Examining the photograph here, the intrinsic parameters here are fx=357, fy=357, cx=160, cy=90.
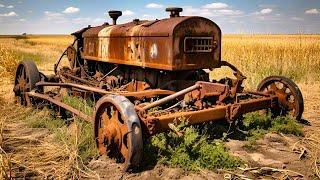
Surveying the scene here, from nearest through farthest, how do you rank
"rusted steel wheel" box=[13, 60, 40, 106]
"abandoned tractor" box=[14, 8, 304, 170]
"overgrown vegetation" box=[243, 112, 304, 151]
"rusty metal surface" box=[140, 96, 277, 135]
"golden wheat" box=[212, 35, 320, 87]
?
"rusty metal surface" box=[140, 96, 277, 135] < "abandoned tractor" box=[14, 8, 304, 170] < "overgrown vegetation" box=[243, 112, 304, 151] < "rusted steel wheel" box=[13, 60, 40, 106] < "golden wheat" box=[212, 35, 320, 87]

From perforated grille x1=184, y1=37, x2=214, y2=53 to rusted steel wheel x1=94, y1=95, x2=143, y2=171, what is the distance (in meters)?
1.45

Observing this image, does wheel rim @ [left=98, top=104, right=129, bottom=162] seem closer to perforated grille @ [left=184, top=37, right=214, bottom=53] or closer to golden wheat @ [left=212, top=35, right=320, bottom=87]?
perforated grille @ [left=184, top=37, right=214, bottom=53]

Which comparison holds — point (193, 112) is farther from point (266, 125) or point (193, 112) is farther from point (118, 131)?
point (266, 125)

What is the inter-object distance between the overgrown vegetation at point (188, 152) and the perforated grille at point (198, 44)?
1.22 meters

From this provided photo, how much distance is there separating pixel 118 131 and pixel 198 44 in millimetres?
1908

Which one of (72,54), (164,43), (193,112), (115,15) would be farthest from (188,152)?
(72,54)

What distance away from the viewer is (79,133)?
4863 mm

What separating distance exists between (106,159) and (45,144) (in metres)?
0.94

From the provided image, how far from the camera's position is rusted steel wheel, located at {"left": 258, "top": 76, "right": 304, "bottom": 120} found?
5734mm

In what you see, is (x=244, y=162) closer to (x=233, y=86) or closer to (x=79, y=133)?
(x=233, y=86)

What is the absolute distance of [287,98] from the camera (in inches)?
233

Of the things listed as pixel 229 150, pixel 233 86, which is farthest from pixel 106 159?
pixel 233 86

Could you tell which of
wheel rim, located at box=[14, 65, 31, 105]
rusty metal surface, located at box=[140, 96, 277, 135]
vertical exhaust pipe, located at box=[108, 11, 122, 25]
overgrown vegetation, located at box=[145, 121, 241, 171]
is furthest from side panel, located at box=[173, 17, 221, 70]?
wheel rim, located at box=[14, 65, 31, 105]

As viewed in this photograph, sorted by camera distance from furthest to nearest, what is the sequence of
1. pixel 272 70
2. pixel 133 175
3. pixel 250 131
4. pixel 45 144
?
pixel 272 70 < pixel 250 131 < pixel 45 144 < pixel 133 175
